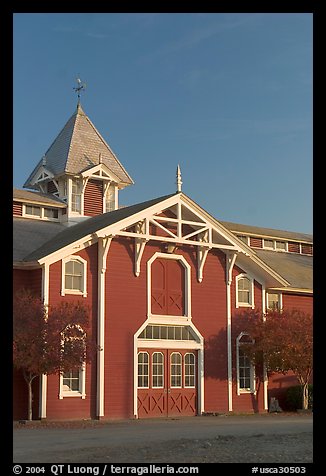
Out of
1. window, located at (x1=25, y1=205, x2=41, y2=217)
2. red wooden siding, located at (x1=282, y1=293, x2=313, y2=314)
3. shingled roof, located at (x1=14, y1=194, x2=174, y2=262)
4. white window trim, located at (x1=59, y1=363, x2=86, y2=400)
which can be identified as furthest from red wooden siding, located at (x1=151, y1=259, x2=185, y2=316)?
red wooden siding, located at (x1=282, y1=293, x2=313, y2=314)

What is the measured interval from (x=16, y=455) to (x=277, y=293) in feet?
73.9

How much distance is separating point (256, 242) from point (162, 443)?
26.1 m

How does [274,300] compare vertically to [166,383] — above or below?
above

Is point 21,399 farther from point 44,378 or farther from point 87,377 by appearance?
point 87,377

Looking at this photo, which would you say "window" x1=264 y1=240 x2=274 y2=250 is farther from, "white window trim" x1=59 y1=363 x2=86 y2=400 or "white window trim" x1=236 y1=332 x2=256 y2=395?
"white window trim" x1=59 y1=363 x2=86 y2=400

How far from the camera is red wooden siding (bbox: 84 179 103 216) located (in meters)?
36.2

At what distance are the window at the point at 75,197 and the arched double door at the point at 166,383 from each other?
29.0 feet

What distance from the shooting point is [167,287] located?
101 ft

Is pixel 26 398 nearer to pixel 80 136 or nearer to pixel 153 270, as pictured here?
pixel 153 270

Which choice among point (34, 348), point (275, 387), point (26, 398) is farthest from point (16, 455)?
point (275, 387)

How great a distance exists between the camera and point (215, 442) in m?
17.5

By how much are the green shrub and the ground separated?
921cm

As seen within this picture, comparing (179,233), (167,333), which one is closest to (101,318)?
(167,333)
